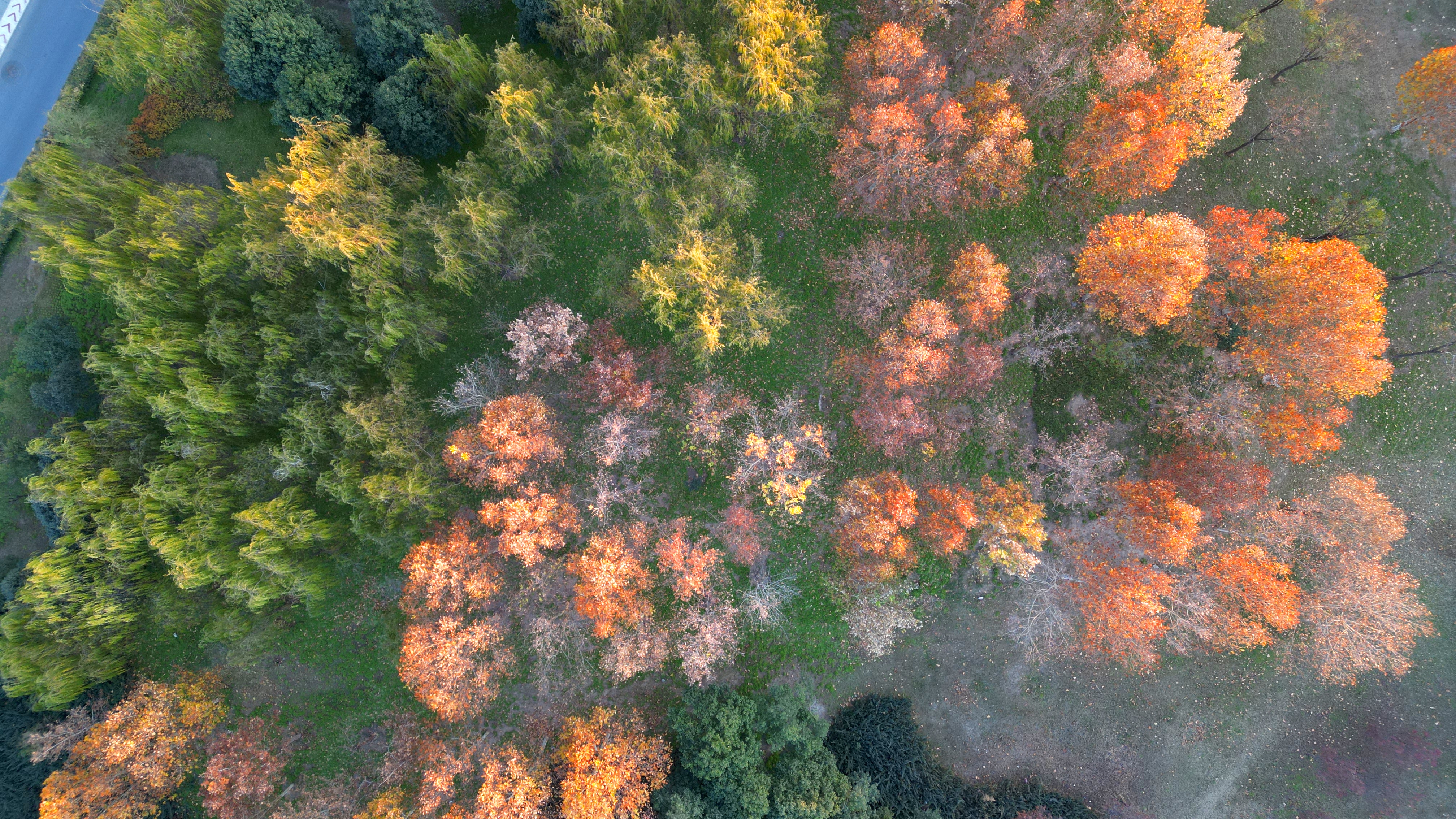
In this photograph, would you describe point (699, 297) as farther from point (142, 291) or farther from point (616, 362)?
point (142, 291)

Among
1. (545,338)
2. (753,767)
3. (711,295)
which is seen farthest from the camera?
(545,338)

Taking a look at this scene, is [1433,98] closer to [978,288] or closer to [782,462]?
[978,288]

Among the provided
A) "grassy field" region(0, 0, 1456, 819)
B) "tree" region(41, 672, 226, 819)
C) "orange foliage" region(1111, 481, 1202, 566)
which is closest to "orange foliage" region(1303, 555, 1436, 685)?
"grassy field" region(0, 0, 1456, 819)

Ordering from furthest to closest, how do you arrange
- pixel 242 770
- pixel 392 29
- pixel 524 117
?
pixel 242 770
pixel 392 29
pixel 524 117

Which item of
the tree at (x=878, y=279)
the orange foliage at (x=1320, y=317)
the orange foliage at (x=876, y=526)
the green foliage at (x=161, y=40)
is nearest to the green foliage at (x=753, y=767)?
the orange foliage at (x=876, y=526)

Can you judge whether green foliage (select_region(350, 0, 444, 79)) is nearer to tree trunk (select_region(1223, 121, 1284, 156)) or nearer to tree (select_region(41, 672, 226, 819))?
tree (select_region(41, 672, 226, 819))

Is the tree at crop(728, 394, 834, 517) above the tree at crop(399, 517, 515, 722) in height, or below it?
above

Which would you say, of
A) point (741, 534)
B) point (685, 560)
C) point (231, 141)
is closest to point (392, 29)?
point (231, 141)
